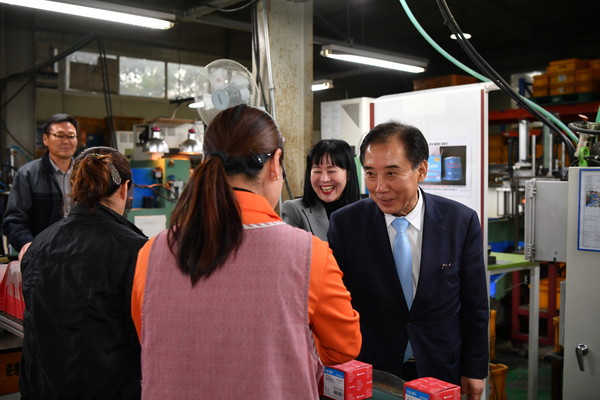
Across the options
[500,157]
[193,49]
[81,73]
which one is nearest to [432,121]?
[500,157]

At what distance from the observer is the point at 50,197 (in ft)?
11.0

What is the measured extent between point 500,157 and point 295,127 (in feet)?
18.0

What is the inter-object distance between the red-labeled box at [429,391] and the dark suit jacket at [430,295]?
1.34 feet

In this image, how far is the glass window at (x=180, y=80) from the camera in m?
10.6

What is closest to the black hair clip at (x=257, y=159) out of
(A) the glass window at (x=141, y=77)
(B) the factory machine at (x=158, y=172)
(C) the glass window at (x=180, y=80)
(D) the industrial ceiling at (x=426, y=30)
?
(B) the factory machine at (x=158, y=172)

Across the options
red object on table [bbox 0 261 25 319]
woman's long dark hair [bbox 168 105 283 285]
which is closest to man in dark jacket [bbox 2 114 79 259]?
red object on table [bbox 0 261 25 319]

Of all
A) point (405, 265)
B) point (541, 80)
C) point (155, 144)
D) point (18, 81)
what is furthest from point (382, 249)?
point (18, 81)

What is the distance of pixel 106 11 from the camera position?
13.2 ft

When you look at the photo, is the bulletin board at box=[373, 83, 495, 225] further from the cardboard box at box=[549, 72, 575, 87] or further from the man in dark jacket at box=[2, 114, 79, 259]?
the cardboard box at box=[549, 72, 575, 87]

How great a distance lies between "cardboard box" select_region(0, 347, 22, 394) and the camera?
322 centimetres

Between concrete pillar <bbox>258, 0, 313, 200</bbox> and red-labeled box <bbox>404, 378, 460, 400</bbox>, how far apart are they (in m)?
2.95

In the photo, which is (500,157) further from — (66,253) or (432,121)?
(66,253)

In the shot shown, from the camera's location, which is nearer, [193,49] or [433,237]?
[433,237]

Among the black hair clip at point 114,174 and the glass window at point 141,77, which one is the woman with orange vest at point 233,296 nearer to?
→ the black hair clip at point 114,174
